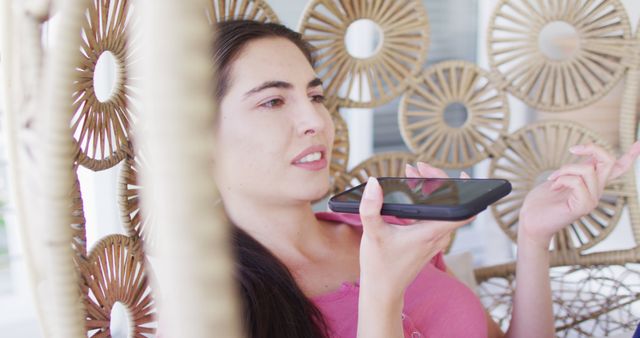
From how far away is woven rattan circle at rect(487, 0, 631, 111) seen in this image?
3.46 feet

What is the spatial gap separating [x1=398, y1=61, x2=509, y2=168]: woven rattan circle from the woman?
298 mm

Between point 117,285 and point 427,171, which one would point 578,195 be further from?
point 117,285

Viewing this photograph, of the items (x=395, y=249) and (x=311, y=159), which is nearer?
(x=395, y=249)

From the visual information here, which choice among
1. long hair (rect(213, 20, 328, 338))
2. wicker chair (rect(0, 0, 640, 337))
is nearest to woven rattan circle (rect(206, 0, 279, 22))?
wicker chair (rect(0, 0, 640, 337))

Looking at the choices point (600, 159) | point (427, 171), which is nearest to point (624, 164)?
point (600, 159)

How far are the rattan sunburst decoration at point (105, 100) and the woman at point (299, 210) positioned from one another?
11 centimetres

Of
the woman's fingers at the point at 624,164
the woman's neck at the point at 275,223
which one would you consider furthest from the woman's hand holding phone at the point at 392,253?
the woman's fingers at the point at 624,164

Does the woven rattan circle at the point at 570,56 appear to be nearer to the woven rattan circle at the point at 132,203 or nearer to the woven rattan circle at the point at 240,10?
the woven rattan circle at the point at 240,10

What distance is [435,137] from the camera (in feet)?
3.48

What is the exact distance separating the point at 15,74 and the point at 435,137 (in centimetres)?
78

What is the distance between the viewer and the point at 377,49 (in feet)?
3.35

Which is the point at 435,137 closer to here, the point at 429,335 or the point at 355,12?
the point at 355,12

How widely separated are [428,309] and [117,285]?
0.36 metres

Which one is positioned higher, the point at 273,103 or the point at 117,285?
the point at 273,103
